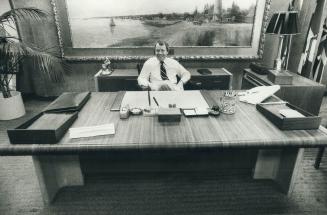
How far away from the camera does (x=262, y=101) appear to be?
1.93 meters

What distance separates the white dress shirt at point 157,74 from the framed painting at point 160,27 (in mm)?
844

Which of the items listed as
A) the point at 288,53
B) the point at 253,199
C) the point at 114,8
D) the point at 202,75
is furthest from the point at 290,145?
the point at 114,8

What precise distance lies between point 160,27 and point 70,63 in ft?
4.92

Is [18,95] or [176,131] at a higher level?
[176,131]

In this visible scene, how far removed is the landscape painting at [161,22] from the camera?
11.4 ft

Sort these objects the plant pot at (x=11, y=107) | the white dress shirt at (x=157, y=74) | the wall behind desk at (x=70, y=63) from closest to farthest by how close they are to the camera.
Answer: the white dress shirt at (x=157, y=74)
the plant pot at (x=11, y=107)
the wall behind desk at (x=70, y=63)

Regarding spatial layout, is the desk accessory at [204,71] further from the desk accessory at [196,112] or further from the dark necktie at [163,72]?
the desk accessory at [196,112]

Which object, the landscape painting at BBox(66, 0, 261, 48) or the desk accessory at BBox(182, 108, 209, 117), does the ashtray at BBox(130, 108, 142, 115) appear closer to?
the desk accessory at BBox(182, 108, 209, 117)

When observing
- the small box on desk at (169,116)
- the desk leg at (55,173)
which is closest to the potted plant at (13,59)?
the desk leg at (55,173)

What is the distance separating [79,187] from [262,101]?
1.67 meters

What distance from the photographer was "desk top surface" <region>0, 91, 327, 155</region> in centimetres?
131

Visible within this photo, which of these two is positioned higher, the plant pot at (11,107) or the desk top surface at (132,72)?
the desk top surface at (132,72)

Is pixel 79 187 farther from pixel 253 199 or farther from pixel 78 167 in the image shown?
pixel 253 199

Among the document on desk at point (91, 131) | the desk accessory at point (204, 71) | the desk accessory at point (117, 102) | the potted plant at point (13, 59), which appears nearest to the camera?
the document on desk at point (91, 131)
